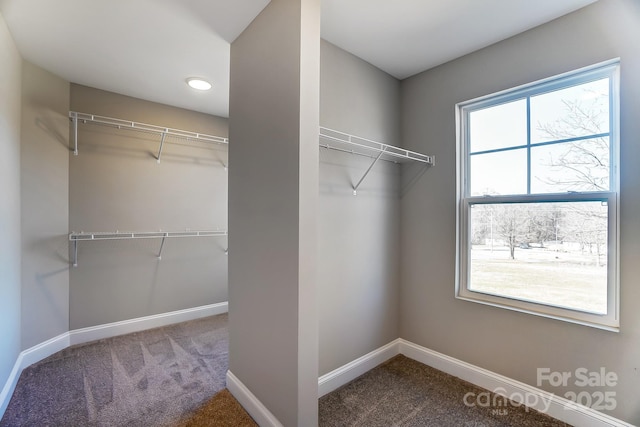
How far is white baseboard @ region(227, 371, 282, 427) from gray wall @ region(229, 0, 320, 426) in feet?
0.12

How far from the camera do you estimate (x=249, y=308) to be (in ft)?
5.49

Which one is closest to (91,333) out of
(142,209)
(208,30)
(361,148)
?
(142,209)

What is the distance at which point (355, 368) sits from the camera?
2.02 m

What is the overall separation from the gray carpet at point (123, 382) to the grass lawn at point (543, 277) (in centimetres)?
205

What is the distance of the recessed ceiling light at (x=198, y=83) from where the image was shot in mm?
2402

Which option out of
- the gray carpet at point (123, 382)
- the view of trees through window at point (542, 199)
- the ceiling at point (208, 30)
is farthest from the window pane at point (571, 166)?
the gray carpet at point (123, 382)

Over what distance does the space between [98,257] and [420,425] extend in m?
2.96

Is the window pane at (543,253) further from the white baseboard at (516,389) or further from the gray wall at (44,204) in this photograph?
the gray wall at (44,204)

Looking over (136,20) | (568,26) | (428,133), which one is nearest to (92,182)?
(136,20)

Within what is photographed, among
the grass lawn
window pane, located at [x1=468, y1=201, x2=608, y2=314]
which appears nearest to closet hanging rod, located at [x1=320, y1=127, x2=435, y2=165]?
window pane, located at [x1=468, y1=201, x2=608, y2=314]

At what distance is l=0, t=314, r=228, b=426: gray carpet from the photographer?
5.36 ft

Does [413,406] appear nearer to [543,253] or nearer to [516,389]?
[516,389]

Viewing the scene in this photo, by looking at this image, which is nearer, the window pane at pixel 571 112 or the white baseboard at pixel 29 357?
the window pane at pixel 571 112

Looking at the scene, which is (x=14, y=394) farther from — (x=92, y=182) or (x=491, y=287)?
(x=491, y=287)
